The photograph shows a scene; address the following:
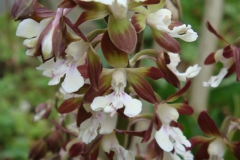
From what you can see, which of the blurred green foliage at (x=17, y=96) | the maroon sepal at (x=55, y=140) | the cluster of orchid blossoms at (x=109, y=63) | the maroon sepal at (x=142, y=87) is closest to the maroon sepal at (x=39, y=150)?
the maroon sepal at (x=55, y=140)

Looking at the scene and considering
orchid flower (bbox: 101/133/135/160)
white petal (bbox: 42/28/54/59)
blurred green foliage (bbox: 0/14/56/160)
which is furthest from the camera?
blurred green foliage (bbox: 0/14/56/160)

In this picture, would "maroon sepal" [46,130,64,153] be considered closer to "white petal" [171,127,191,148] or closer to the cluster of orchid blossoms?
the cluster of orchid blossoms

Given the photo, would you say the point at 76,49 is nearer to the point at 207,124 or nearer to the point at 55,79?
the point at 55,79

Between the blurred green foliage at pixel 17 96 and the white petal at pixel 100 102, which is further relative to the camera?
the blurred green foliage at pixel 17 96

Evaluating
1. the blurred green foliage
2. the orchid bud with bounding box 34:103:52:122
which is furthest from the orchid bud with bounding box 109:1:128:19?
the blurred green foliage

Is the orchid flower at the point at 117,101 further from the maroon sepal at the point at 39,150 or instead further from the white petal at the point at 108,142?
the maroon sepal at the point at 39,150

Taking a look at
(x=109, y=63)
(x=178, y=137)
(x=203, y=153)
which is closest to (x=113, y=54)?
(x=109, y=63)

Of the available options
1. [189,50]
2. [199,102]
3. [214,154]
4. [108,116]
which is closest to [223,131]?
[214,154]
